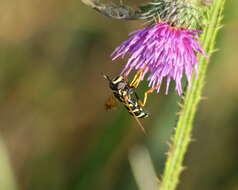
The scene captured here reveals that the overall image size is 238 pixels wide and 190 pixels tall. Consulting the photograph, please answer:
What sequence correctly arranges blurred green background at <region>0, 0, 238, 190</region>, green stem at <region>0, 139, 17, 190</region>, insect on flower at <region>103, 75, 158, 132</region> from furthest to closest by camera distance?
blurred green background at <region>0, 0, 238, 190</region> → green stem at <region>0, 139, 17, 190</region> → insect on flower at <region>103, 75, 158, 132</region>

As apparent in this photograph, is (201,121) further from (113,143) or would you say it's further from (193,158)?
(113,143)

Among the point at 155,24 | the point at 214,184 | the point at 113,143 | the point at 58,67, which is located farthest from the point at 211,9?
the point at 58,67

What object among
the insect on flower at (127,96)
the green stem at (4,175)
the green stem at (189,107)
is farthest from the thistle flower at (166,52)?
the green stem at (4,175)

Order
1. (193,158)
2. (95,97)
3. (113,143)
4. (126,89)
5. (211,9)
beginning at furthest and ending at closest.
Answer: (95,97)
(193,158)
(113,143)
(126,89)
(211,9)

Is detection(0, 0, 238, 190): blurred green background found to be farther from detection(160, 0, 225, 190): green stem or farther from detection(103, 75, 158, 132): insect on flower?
detection(160, 0, 225, 190): green stem

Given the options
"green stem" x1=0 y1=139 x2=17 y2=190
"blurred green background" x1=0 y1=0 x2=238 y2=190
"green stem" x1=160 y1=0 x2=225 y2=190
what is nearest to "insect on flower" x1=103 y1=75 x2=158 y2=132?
"green stem" x1=160 y1=0 x2=225 y2=190

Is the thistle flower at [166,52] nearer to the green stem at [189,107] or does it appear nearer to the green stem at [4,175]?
the green stem at [189,107]

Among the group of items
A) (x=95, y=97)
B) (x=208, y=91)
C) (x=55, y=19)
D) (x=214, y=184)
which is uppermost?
(x=55, y=19)

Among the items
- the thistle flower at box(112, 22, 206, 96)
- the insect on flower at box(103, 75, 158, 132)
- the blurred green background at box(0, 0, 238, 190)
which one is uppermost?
the thistle flower at box(112, 22, 206, 96)
